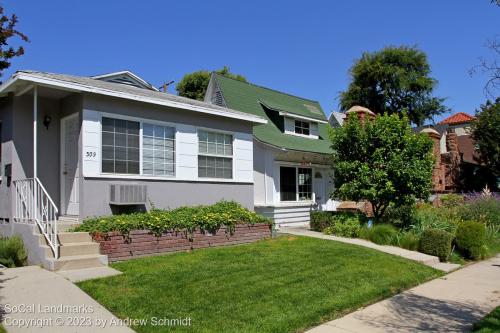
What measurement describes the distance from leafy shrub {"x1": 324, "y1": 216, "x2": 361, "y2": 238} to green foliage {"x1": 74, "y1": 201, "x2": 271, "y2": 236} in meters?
3.02

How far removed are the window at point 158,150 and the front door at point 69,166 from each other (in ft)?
5.12

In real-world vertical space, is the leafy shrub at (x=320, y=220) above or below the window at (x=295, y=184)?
below

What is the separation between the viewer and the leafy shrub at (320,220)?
583 inches

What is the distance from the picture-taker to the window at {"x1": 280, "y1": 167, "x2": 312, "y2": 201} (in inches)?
679

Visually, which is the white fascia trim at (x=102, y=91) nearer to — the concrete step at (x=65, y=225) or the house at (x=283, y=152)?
the concrete step at (x=65, y=225)

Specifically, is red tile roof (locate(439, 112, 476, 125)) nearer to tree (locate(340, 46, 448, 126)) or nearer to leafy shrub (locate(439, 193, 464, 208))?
→ tree (locate(340, 46, 448, 126))

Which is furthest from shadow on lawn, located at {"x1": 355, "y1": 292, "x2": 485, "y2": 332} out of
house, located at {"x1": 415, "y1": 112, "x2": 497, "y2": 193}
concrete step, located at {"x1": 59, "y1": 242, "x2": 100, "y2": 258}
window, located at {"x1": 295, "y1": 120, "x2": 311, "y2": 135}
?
house, located at {"x1": 415, "y1": 112, "x2": 497, "y2": 193}

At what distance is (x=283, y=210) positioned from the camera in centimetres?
1678

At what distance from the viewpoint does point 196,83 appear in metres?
43.9

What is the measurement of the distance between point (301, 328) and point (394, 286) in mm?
3172

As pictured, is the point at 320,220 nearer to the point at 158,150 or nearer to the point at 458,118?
the point at 158,150

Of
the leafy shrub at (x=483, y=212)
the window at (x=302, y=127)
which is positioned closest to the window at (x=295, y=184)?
the window at (x=302, y=127)

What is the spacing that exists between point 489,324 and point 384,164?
8223 mm

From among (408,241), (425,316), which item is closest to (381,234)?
(408,241)
